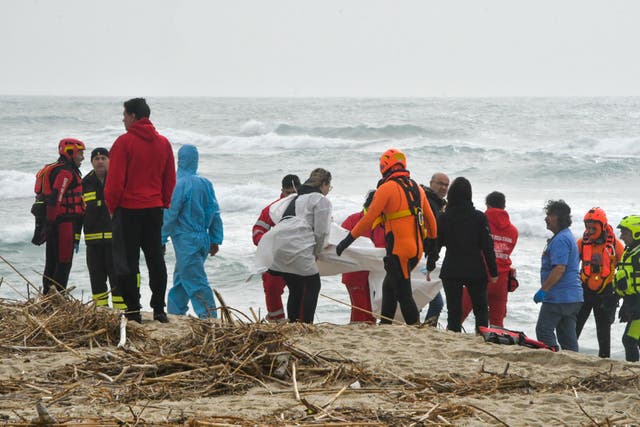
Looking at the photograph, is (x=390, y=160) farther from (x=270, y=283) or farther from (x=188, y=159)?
(x=188, y=159)

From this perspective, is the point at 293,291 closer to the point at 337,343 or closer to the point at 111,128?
the point at 337,343

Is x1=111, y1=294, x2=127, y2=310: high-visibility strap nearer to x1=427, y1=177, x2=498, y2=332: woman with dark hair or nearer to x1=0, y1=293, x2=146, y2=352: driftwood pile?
x1=0, y1=293, x2=146, y2=352: driftwood pile

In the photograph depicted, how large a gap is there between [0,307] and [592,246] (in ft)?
16.9

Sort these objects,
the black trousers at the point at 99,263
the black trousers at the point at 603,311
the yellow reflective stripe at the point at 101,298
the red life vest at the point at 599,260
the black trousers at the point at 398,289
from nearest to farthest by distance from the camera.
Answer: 1. the yellow reflective stripe at the point at 101,298
2. the black trousers at the point at 398,289
3. the black trousers at the point at 99,263
4. the red life vest at the point at 599,260
5. the black trousers at the point at 603,311

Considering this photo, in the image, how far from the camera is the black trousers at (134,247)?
6.77 metres

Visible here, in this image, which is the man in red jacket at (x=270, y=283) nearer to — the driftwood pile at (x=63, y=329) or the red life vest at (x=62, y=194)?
the red life vest at (x=62, y=194)

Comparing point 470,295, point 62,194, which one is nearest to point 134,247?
point 62,194

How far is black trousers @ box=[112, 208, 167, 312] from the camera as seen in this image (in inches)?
267

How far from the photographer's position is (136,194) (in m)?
6.71

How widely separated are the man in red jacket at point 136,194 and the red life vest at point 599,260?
3.89 meters

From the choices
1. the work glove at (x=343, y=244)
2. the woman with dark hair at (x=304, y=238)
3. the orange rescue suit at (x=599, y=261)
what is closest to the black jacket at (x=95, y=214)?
the woman with dark hair at (x=304, y=238)

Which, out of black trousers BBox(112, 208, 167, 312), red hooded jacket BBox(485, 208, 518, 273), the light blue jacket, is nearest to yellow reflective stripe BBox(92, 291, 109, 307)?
black trousers BBox(112, 208, 167, 312)

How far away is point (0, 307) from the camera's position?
263 inches

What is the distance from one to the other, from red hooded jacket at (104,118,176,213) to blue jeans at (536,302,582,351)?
3.59 meters
